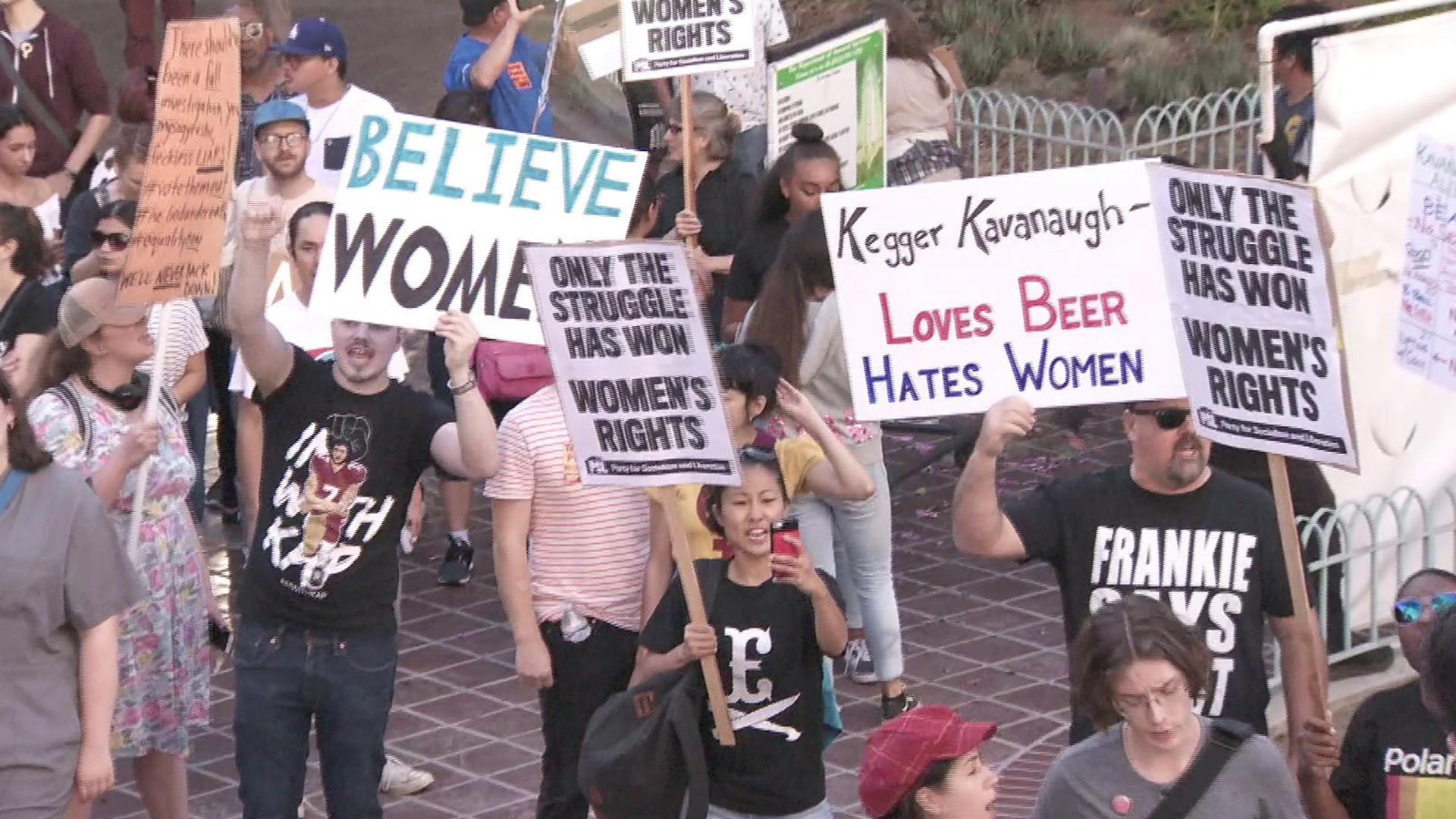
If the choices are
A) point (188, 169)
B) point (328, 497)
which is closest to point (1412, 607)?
point (328, 497)

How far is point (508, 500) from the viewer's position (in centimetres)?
612

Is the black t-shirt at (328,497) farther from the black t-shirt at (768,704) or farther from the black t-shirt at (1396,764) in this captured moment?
the black t-shirt at (1396,764)

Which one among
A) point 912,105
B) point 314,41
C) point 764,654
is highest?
point 314,41

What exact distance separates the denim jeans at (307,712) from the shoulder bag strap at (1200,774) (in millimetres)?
2358

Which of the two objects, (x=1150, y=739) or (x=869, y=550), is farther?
(x=869, y=550)

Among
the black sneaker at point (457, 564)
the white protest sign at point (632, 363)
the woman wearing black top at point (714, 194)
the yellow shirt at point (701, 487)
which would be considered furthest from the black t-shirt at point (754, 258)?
the white protest sign at point (632, 363)

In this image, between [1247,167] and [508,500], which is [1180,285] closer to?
[508,500]

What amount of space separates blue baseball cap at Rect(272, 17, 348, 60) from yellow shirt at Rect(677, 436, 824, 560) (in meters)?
3.75

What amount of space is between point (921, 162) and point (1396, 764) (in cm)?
625

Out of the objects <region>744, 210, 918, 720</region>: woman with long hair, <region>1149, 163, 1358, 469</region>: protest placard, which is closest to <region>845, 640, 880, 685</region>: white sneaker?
<region>744, 210, 918, 720</region>: woman with long hair

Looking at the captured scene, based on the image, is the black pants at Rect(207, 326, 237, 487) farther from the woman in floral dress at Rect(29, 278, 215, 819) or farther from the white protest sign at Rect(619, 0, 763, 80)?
the woman in floral dress at Rect(29, 278, 215, 819)

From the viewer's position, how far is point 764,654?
547 cm

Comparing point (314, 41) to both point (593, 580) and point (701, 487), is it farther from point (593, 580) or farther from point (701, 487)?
point (593, 580)

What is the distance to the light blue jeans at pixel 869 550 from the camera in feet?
24.9
